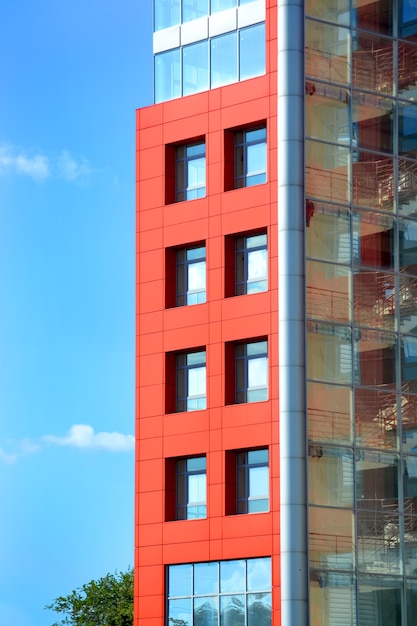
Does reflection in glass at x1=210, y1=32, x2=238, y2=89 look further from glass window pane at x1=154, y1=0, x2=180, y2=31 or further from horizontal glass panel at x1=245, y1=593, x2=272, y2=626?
horizontal glass panel at x1=245, y1=593, x2=272, y2=626

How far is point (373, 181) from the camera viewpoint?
50.9 metres

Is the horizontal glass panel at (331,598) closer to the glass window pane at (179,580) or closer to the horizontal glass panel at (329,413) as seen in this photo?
the horizontal glass panel at (329,413)

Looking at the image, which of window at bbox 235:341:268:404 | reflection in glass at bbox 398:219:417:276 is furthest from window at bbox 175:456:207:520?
reflection in glass at bbox 398:219:417:276

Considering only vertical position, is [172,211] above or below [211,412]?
above

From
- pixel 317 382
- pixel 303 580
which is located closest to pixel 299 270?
pixel 317 382

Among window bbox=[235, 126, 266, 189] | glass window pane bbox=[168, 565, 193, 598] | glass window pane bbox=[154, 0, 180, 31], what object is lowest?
glass window pane bbox=[168, 565, 193, 598]

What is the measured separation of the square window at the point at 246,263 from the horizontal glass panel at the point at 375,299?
3.46 m

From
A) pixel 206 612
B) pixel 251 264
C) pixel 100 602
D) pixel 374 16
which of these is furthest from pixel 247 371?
pixel 100 602

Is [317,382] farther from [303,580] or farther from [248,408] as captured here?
[303,580]

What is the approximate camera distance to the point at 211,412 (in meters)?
50.6

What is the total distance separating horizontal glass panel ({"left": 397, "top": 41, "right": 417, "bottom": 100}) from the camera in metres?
52.3

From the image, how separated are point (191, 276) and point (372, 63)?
10169mm

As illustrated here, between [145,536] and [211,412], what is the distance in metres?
5.19

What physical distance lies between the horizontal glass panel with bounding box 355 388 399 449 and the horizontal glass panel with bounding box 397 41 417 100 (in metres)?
11.2
